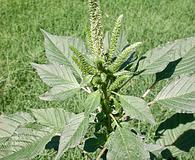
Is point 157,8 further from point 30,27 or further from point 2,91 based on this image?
point 2,91

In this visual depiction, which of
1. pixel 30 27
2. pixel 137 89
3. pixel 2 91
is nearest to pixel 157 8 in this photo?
pixel 30 27

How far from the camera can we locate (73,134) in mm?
911

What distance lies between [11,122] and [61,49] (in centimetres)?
24

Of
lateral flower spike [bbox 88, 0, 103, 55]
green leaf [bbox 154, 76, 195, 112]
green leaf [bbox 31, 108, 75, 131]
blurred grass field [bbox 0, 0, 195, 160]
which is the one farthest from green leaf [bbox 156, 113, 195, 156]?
blurred grass field [bbox 0, 0, 195, 160]

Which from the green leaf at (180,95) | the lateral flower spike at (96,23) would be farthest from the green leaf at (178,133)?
the lateral flower spike at (96,23)

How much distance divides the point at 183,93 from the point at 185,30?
2832mm

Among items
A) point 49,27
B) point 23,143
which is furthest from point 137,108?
point 49,27

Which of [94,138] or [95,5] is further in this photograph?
[94,138]

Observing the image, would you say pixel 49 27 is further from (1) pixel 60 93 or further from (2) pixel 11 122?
(1) pixel 60 93

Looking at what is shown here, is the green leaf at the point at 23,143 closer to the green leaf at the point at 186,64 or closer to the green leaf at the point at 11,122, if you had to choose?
the green leaf at the point at 11,122

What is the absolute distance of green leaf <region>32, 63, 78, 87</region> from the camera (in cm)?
106

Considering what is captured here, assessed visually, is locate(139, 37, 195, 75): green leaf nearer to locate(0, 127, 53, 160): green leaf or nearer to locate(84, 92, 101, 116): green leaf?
locate(84, 92, 101, 116): green leaf

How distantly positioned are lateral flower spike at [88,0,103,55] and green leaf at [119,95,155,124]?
0.16 m

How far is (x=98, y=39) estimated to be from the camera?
854mm
